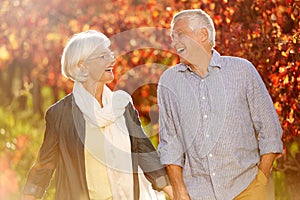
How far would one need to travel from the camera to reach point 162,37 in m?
10.2

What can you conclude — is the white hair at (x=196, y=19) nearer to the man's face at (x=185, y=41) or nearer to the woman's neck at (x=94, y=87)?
the man's face at (x=185, y=41)

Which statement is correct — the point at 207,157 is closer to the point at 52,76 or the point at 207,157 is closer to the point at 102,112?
the point at 102,112

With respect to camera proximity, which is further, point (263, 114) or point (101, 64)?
point (101, 64)

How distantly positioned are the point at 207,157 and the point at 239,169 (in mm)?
232

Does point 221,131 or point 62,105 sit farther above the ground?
point 62,105

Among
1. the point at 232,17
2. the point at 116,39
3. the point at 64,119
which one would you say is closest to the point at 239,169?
the point at 64,119

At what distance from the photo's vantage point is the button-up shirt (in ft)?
23.7

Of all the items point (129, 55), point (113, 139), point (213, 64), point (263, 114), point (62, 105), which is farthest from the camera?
point (129, 55)

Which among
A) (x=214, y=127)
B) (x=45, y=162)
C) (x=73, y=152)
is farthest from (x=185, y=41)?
(x=45, y=162)

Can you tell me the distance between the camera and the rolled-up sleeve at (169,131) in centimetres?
728

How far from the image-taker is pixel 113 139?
7.45 m

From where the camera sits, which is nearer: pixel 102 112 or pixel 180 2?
pixel 102 112

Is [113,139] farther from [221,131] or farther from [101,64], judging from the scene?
[221,131]

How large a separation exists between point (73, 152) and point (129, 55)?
3365 mm
